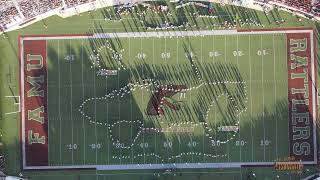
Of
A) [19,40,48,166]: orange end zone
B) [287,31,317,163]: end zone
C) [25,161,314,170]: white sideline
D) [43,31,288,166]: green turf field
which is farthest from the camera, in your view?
[19,40,48,166]: orange end zone

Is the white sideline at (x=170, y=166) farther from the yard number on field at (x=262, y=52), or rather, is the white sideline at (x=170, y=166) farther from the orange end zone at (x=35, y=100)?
the yard number on field at (x=262, y=52)

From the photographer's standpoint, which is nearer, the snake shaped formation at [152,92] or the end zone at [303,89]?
the end zone at [303,89]

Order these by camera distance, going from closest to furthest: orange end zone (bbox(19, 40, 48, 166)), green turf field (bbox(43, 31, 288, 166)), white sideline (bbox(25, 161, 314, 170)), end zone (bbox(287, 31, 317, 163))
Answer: end zone (bbox(287, 31, 317, 163))
green turf field (bbox(43, 31, 288, 166))
white sideline (bbox(25, 161, 314, 170))
orange end zone (bbox(19, 40, 48, 166))

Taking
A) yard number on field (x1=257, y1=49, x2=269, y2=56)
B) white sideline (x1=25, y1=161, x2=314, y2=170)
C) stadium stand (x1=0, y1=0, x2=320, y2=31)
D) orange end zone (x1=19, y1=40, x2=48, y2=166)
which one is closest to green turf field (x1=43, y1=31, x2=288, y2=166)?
yard number on field (x1=257, y1=49, x2=269, y2=56)

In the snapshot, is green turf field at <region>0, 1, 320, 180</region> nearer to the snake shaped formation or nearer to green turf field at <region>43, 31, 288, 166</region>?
green turf field at <region>43, 31, 288, 166</region>

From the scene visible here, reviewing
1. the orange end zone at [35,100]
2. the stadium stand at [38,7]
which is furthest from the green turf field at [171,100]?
the stadium stand at [38,7]

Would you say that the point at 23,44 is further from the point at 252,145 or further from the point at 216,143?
the point at 252,145

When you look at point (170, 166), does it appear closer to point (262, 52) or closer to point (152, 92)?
point (152, 92)
